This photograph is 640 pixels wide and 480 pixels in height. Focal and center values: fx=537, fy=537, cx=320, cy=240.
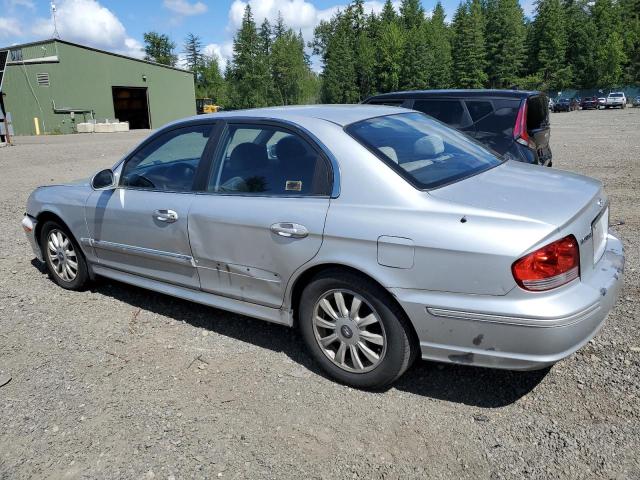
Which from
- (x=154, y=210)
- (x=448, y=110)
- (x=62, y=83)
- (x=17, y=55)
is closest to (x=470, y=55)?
(x=62, y=83)

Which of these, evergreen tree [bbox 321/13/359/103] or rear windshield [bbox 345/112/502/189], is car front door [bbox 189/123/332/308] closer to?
rear windshield [bbox 345/112/502/189]

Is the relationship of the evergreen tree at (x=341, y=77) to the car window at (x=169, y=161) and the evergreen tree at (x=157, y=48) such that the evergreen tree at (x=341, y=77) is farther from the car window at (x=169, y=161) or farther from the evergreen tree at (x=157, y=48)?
the car window at (x=169, y=161)

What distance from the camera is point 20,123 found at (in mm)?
38562

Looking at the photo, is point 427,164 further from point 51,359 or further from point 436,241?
point 51,359

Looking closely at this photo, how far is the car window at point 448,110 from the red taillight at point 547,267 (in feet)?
16.6

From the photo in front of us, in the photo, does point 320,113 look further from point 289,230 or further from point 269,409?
point 269,409

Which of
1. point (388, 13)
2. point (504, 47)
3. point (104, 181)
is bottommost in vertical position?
point (104, 181)

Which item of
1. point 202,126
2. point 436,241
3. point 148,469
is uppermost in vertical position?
point 202,126

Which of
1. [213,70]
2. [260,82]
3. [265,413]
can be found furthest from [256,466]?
[213,70]

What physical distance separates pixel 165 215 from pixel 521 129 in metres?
4.96

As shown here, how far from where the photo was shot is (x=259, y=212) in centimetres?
346

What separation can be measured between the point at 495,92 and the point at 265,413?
5.95 m

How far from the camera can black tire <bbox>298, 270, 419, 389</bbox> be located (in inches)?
118

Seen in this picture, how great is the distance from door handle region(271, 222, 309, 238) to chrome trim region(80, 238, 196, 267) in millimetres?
877
